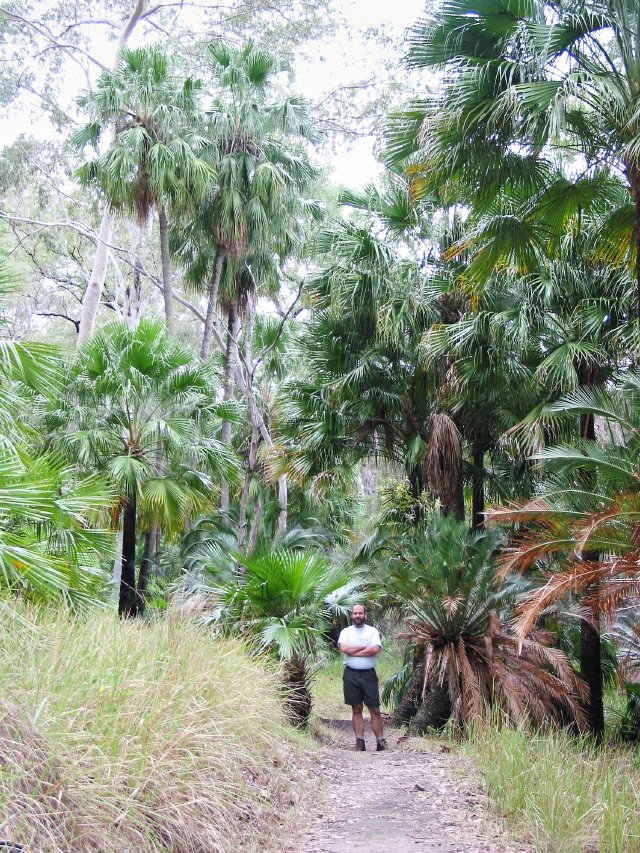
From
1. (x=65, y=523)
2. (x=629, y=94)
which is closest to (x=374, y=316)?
(x=629, y=94)

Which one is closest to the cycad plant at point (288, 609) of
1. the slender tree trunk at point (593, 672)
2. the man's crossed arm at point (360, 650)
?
the man's crossed arm at point (360, 650)

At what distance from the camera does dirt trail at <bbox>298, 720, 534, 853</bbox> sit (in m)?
5.14

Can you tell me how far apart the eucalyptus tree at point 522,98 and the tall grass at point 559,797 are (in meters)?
4.28

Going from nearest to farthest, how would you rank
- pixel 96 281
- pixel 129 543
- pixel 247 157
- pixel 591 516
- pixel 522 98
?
1. pixel 522 98
2. pixel 591 516
3. pixel 129 543
4. pixel 247 157
5. pixel 96 281

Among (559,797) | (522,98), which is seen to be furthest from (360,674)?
(522,98)

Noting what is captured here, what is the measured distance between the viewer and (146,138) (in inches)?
662

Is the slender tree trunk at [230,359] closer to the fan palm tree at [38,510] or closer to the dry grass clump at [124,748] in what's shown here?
the fan palm tree at [38,510]

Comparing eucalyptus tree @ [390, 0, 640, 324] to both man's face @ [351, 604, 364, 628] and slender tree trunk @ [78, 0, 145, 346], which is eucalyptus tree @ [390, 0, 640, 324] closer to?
man's face @ [351, 604, 364, 628]

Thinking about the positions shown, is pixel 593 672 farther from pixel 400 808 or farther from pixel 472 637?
pixel 400 808

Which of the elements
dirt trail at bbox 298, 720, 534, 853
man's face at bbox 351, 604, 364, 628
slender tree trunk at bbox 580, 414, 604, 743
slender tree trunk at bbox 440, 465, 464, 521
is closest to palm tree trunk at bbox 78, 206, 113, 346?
slender tree trunk at bbox 440, 465, 464, 521

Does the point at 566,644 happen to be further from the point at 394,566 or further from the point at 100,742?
the point at 100,742

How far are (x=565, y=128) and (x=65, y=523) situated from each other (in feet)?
18.8

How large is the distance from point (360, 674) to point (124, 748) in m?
5.47

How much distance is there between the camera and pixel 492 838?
5.21 metres
